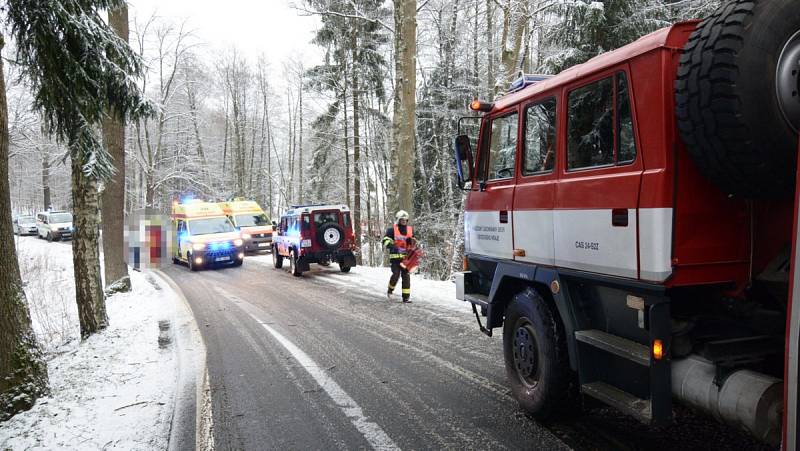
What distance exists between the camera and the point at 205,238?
711 inches

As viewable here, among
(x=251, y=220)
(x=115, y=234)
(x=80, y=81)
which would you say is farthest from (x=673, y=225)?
(x=251, y=220)

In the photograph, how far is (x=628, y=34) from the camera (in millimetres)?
11773

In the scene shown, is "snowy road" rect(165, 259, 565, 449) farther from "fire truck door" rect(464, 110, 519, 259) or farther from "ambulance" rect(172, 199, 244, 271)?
"ambulance" rect(172, 199, 244, 271)

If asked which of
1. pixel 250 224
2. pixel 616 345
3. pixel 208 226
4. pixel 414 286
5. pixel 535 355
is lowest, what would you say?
pixel 414 286

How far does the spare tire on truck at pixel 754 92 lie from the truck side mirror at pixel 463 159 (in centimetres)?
247

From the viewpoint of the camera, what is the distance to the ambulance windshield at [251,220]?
24453 millimetres

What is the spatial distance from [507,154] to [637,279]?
6.10ft

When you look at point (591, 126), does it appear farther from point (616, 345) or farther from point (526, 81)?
point (616, 345)

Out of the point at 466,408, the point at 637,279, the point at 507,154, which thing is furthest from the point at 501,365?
the point at 637,279

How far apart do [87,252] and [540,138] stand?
6.72m

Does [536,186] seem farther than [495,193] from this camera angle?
No

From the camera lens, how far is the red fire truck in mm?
2441

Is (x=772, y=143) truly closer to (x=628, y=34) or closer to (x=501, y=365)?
(x=501, y=365)

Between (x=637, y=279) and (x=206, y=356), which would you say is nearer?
→ (x=637, y=279)
